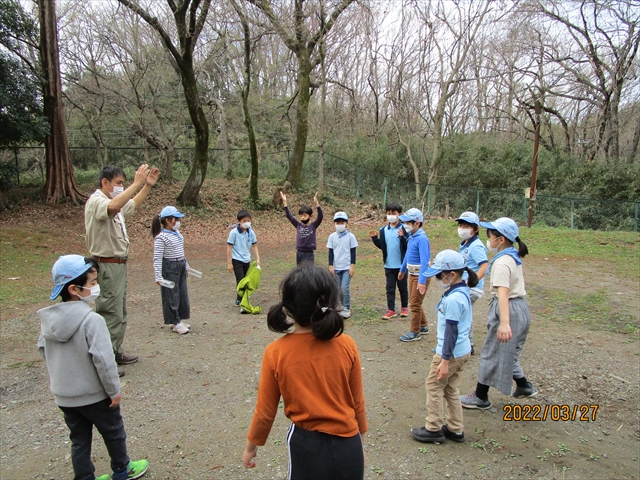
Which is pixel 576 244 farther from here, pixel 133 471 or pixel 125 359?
pixel 133 471

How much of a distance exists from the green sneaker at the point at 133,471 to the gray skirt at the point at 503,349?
291cm

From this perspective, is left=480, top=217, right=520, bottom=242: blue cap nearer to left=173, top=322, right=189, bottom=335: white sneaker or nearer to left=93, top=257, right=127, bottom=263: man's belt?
left=93, top=257, right=127, bottom=263: man's belt

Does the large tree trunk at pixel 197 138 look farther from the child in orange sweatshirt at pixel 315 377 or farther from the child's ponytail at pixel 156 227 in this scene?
the child in orange sweatshirt at pixel 315 377

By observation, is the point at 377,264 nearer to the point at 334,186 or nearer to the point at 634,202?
the point at 334,186

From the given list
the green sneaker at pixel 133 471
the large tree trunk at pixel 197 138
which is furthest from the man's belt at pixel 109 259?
the large tree trunk at pixel 197 138

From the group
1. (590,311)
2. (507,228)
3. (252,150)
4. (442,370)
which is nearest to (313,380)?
(442,370)

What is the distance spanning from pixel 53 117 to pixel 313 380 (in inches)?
687

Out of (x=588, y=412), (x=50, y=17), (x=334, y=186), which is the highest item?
(x=50, y=17)

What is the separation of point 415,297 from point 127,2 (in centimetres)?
1417

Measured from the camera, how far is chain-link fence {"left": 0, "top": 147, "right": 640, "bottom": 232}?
747 inches

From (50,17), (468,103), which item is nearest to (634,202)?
(468,103)

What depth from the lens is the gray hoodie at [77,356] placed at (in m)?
2.68

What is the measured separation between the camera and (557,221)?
19312 millimetres

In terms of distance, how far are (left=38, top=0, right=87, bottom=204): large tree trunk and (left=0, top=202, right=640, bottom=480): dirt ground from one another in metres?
9.87
